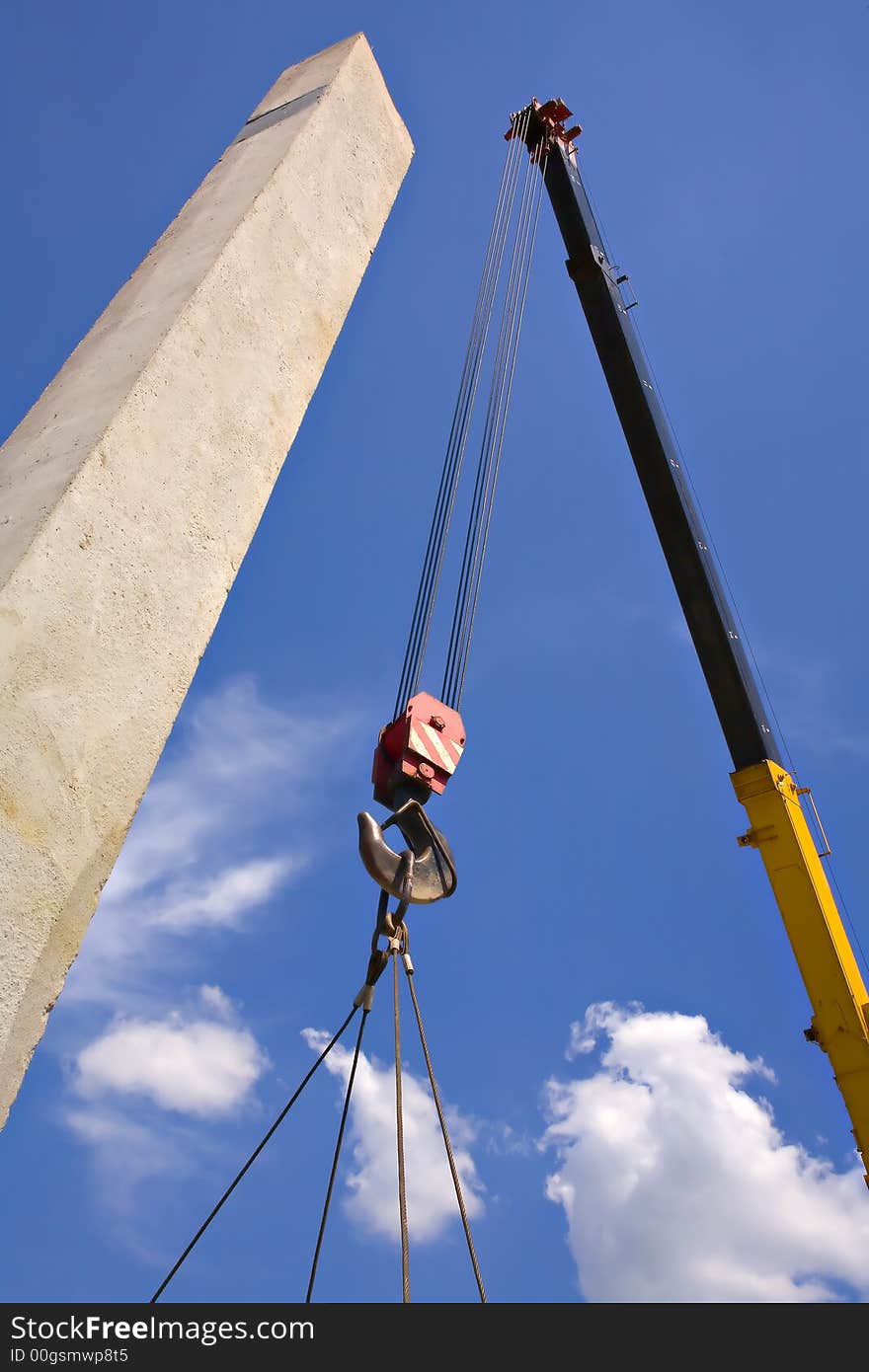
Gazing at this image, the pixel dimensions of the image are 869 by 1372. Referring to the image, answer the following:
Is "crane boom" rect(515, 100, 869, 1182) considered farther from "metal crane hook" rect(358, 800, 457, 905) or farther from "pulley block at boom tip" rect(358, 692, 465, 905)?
"metal crane hook" rect(358, 800, 457, 905)

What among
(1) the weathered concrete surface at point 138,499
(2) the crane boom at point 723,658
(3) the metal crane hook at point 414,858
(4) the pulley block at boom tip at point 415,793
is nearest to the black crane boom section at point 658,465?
(2) the crane boom at point 723,658

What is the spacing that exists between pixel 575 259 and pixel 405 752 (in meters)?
6.45

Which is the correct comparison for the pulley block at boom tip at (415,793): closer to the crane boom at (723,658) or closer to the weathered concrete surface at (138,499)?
the weathered concrete surface at (138,499)

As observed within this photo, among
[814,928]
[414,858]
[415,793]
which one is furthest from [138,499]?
[814,928]

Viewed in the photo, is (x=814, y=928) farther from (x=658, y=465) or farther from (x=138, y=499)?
(x=138, y=499)

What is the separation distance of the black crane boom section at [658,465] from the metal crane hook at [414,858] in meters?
3.73

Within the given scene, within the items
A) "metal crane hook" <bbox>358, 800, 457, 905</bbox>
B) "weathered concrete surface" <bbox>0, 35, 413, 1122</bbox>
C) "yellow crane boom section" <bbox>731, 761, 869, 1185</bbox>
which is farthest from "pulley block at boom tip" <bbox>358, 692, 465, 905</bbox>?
"yellow crane boom section" <bbox>731, 761, 869, 1185</bbox>

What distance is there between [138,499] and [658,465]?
19.4 ft

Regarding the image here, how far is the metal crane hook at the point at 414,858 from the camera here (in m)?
3.41

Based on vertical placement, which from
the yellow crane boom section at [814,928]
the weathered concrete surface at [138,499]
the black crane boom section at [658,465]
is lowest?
the weathered concrete surface at [138,499]

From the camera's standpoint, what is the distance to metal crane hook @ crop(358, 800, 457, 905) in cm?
341

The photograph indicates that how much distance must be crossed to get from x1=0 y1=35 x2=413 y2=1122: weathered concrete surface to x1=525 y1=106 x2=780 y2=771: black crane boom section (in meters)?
4.30
